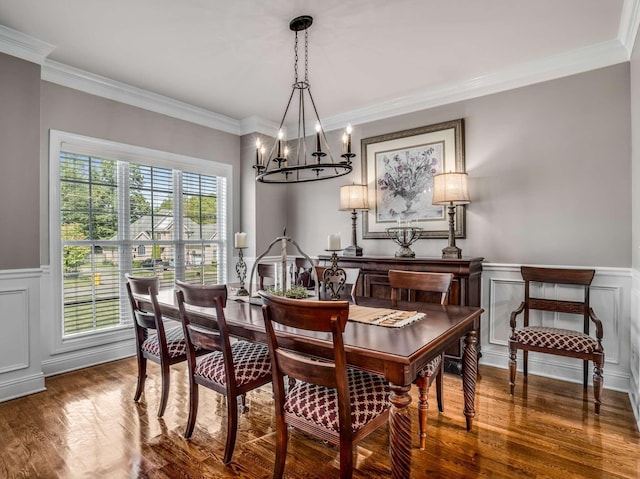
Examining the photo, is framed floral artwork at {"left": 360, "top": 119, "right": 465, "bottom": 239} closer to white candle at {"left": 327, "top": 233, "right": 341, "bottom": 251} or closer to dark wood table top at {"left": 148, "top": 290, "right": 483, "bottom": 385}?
dark wood table top at {"left": 148, "top": 290, "right": 483, "bottom": 385}

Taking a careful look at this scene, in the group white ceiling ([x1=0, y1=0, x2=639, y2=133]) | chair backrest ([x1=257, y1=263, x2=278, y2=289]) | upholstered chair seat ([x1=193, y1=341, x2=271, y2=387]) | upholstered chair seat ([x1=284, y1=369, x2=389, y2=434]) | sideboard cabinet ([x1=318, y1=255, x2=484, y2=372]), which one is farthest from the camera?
chair backrest ([x1=257, y1=263, x2=278, y2=289])

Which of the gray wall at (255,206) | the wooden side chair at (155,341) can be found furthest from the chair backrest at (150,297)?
the gray wall at (255,206)

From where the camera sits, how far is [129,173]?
12.1ft

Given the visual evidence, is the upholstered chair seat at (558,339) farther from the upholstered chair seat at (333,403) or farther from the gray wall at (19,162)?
the gray wall at (19,162)

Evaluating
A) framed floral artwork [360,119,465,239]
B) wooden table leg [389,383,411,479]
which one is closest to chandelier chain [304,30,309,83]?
framed floral artwork [360,119,465,239]

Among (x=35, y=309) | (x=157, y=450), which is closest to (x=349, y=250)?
(x=157, y=450)

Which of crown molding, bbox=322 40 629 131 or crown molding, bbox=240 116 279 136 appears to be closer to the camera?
crown molding, bbox=322 40 629 131

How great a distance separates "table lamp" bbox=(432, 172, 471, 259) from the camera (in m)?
3.23

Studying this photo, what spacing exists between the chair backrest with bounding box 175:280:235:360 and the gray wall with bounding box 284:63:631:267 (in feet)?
8.19

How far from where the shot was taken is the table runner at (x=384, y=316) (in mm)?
1887

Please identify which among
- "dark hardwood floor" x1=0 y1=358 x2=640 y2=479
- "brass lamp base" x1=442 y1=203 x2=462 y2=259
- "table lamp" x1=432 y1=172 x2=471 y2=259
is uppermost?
"table lamp" x1=432 y1=172 x2=471 y2=259

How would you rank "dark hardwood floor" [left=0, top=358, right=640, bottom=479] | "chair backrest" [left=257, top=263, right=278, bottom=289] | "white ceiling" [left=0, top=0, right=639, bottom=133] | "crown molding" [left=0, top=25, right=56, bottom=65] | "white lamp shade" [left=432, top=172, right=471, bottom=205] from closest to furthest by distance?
"dark hardwood floor" [left=0, top=358, right=640, bottom=479]
"white ceiling" [left=0, top=0, right=639, bottom=133]
"crown molding" [left=0, top=25, right=56, bottom=65]
"white lamp shade" [left=432, top=172, right=471, bottom=205]
"chair backrest" [left=257, top=263, right=278, bottom=289]

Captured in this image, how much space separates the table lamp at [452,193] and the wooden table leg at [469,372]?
4.03 feet

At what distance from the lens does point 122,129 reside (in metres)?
3.60
